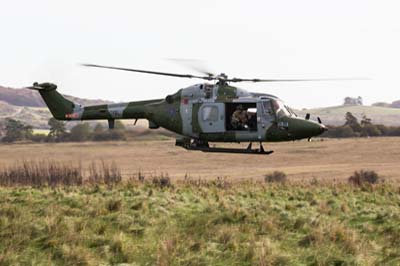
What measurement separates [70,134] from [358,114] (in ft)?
298

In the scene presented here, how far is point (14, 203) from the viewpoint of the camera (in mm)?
23844

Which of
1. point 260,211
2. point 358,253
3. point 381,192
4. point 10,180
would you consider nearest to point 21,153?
point 10,180

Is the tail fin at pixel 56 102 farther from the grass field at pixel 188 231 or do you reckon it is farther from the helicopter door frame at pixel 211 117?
the helicopter door frame at pixel 211 117

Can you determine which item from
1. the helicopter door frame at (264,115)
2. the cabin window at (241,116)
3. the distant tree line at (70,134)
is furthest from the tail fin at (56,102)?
the distant tree line at (70,134)

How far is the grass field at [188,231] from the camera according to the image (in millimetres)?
17516

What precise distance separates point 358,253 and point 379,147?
7316 cm

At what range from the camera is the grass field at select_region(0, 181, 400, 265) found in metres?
17.5

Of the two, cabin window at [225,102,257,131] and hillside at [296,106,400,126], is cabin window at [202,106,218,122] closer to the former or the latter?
cabin window at [225,102,257,131]

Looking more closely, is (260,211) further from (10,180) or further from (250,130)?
(10,180)

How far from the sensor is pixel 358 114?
16550 centimetres

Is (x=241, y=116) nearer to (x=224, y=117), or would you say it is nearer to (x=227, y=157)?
(x=224, y=117)

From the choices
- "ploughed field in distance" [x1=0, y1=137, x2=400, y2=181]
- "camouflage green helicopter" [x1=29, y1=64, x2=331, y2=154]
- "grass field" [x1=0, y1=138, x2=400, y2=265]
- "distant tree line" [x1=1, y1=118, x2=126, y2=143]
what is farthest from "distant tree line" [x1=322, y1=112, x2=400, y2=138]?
"camouflage green helicopter" [x1=29, y1=64, x2=331, y2=154]

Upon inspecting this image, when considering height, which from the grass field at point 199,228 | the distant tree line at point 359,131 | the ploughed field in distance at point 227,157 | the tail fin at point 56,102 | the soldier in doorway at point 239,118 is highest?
the tail fin at point 56,102

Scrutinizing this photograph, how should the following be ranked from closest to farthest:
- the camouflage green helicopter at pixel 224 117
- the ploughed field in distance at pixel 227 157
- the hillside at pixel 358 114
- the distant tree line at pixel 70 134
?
the camouflage green helicopter at pixel 224 117, the ploughed field in distance at pixel 227 157, the distant tree line at pixel 70 134, the hillside at pixel 358 114
